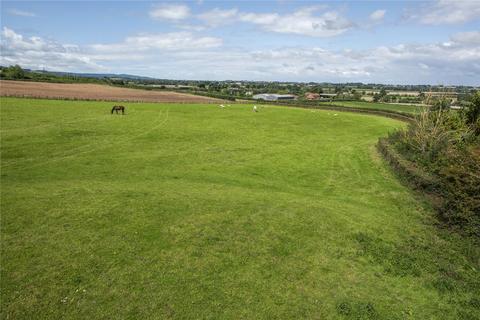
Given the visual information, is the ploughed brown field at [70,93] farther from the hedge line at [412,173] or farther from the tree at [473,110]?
the tree at [473,110]

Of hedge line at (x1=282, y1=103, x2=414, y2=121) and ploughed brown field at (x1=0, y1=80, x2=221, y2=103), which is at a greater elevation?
ploughed brown field at (x1=0, y1=80, x2=221, y2=103)

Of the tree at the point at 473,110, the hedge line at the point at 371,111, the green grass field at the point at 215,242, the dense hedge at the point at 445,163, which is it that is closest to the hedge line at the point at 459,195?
the dense hedge at the point at 445,163

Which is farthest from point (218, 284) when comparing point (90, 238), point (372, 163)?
point (372, 163)

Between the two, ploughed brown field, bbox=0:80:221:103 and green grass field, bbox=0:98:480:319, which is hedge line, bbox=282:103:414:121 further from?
green grass field, bbox=0:98:480:319

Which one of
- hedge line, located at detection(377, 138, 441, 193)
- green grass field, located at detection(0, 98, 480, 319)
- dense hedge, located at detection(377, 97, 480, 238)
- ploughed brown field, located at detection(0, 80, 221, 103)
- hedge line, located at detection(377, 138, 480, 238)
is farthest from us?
ploughed brown field, located at detection(0, 80, 221, 103)

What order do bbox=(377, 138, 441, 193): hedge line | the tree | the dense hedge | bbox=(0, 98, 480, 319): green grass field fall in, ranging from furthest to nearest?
the tree
bbox=(377, 138, 441, 193): hedge line
the dense hedge
bbox=(0, 98, 480, 319): green grass field

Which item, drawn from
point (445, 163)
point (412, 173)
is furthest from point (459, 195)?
point (412, 173)

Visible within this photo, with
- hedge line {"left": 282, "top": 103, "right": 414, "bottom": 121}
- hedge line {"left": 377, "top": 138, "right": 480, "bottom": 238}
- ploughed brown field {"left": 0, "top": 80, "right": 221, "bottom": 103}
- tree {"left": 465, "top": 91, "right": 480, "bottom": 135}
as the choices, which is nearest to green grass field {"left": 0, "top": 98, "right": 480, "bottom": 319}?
hedge line {"left": 377, "top": 138, "right": 480, "bottom": 238}

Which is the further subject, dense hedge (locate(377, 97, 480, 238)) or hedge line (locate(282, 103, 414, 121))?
hedge line (locate(282, 103, 414, 121))

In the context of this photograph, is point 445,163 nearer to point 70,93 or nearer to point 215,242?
point 215,242
